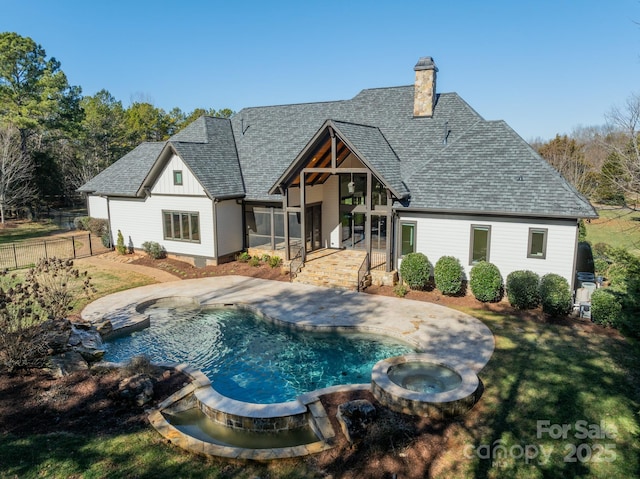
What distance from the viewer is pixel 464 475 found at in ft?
26.0

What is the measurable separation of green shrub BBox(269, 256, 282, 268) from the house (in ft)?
2.11

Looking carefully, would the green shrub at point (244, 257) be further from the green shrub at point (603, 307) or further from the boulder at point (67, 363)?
the green shrub at point (603, 307)

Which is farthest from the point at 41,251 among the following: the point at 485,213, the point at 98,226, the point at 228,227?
the point at 485,213

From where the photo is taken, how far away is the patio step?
1981 cm

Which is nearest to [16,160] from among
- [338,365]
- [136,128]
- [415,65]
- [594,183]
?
[136,128]

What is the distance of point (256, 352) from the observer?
13.8m

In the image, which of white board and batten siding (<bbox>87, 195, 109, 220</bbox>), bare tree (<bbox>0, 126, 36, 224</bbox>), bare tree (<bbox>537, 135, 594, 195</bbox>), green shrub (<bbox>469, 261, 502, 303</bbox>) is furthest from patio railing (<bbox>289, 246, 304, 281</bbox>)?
bare tree (<bbox>537, 135, 594, 195</bbox>)

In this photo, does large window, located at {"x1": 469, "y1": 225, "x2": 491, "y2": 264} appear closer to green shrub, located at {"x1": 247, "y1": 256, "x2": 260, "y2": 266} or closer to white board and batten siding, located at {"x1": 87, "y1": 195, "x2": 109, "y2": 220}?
green shrub, located at {"x1": 247, "y1": 256, "x2": 260, "y2": 266}

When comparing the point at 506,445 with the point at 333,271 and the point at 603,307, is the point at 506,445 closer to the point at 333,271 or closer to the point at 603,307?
the point at 603,307

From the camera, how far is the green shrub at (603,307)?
1438cm

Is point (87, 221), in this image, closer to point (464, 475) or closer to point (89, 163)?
point (89, 163)

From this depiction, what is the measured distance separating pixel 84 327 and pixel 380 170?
1293cm

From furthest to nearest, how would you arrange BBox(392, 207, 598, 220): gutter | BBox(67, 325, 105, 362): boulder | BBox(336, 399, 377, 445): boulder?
BBox(392, 207, 598, 220): gutter → BBox(67, 325, 105, 362): boulder → BBox(336, 399, 377, 445): boulder

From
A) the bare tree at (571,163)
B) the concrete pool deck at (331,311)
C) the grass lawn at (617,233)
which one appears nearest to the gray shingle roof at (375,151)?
the concrete pool deck at (331,311)
